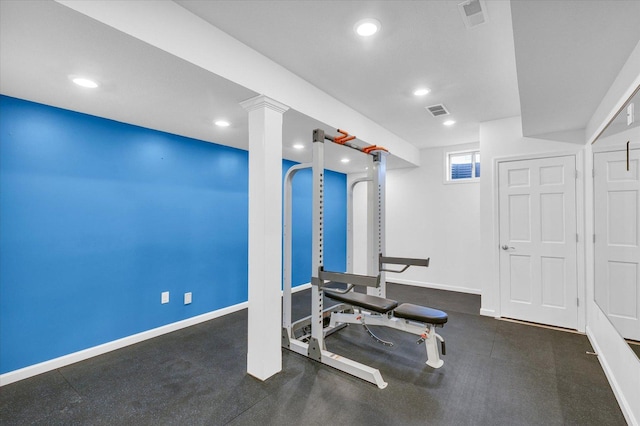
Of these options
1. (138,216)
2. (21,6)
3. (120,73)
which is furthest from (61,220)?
(21,6)

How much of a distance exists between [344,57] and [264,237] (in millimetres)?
1609

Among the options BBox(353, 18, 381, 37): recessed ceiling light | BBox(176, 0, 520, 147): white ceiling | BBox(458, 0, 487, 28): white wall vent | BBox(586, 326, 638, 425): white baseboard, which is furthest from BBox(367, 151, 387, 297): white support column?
BBox(586, 326, 638, 425): white baseboard

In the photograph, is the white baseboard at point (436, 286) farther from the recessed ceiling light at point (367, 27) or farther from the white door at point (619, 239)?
the recessed ceiling light at point (367, 27)

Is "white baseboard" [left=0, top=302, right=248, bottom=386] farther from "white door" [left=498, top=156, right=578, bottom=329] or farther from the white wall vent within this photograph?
the white wall vent

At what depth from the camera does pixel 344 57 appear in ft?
7.91

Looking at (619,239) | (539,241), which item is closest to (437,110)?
(539,241)

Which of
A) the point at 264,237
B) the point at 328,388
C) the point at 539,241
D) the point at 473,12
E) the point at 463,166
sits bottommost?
the point at 328,388

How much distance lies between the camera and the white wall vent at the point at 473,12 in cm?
177

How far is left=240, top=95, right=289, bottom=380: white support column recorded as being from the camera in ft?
7.68

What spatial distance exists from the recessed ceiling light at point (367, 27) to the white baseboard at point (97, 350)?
3515 millimetres

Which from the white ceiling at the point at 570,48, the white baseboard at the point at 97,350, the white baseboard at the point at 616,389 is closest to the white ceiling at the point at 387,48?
Result: the white ceiling at the point at 570,48

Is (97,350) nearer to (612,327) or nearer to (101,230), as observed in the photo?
(101,230)

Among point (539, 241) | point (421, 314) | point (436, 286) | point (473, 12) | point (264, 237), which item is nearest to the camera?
point (473, 12)

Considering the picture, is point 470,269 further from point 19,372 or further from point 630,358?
point 19,372
